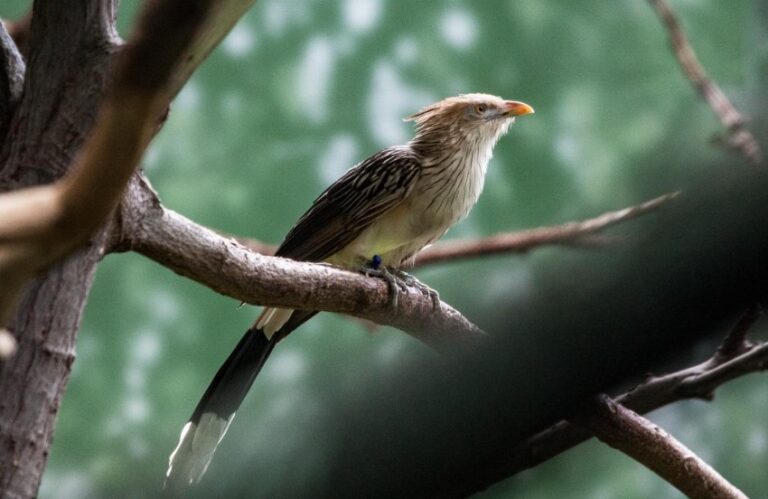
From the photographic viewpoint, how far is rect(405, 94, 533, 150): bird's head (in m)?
3.44

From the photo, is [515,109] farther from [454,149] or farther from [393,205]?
[393,205]

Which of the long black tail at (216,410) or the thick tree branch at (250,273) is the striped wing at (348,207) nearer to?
the long black tail at (216,410)

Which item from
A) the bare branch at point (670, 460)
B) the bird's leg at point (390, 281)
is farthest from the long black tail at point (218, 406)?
the bare branch at point (670, 460)

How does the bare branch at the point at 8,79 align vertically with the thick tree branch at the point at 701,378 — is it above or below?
above

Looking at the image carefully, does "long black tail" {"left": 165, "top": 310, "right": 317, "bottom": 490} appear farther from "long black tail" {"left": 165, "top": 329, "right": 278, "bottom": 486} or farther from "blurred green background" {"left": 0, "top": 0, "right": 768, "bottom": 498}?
"blurred green background" {"left": 0, "top": 0, "right": 768, "bottom": 498}

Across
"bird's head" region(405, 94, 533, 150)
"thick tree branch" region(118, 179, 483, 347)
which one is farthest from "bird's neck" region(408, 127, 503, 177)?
"thick tree branch" region(118, 179, 483, 347)

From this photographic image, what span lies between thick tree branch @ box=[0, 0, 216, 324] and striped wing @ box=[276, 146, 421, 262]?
212 cm

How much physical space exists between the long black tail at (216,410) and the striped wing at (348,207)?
14.0 inches

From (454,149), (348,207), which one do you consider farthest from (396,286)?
(454,149)

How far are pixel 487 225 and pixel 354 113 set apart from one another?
0.94 meters

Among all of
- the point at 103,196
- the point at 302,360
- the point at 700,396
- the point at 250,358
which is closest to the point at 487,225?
the point at 302,360

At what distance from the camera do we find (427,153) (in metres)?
3.35

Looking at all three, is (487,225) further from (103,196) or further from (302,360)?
(103,196)

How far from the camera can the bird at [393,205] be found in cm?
269
